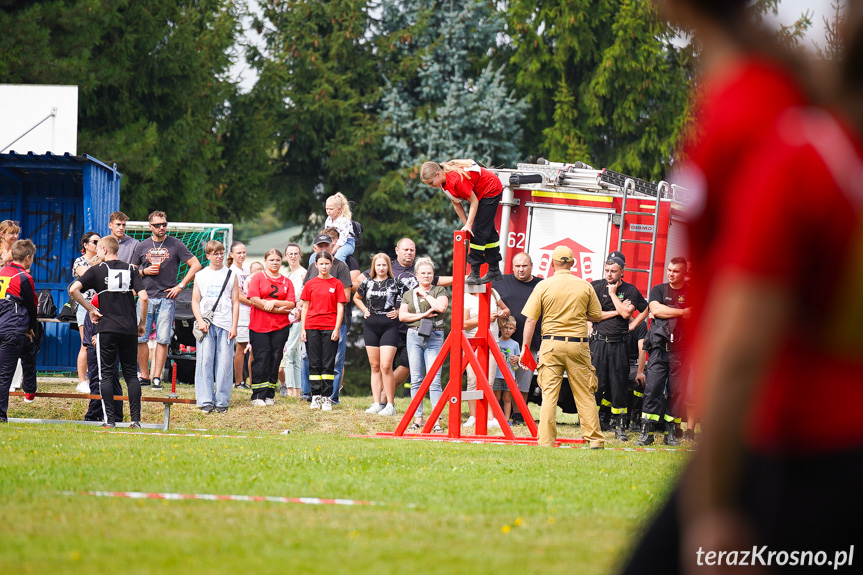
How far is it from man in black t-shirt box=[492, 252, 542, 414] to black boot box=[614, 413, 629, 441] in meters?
1.60

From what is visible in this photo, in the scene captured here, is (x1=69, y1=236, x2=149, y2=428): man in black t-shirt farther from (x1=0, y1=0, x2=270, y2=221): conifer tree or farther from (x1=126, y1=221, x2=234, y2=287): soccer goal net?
(x1=0, y1=0, x2=270, y2=221): conifer tree

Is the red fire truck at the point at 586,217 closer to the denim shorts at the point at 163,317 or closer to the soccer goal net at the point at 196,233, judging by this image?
the denim shorts at the point at 163,317

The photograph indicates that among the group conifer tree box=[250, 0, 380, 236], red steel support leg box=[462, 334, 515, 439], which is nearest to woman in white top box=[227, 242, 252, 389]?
red steel support leg box=[462, 334, 515, 439]

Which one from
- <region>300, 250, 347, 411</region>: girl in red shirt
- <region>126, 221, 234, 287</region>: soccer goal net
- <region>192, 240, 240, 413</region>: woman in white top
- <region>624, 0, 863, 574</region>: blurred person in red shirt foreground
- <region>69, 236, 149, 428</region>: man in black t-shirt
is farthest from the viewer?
<region>126, 221, 234, 287</region>: soccer goal net

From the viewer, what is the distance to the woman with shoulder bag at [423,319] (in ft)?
45.4

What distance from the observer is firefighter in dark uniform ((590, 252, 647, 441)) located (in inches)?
524

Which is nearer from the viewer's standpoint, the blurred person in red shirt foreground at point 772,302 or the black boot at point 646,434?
the blurred person in red shirt foreground at point 772,302

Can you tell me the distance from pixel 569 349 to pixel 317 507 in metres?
4.98

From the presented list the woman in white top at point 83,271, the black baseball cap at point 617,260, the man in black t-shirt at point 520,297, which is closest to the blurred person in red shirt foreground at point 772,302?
the black baseball cap at point 617,260

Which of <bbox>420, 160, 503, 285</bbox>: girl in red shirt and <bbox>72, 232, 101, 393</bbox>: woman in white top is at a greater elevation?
<bbox>420, 160, 503, 285</bbox>: girl in red shirt

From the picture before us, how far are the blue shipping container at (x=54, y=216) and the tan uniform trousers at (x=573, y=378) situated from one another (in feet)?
31.3

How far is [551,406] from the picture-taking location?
11.2m

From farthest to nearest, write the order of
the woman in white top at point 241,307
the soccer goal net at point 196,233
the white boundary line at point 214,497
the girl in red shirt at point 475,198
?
the soccer goal net at point 196,233, the woman in white top at point 241,307, the girl in red shirt at point 475,198, the white boundary line at point 214,497

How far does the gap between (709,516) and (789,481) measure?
20 cm
